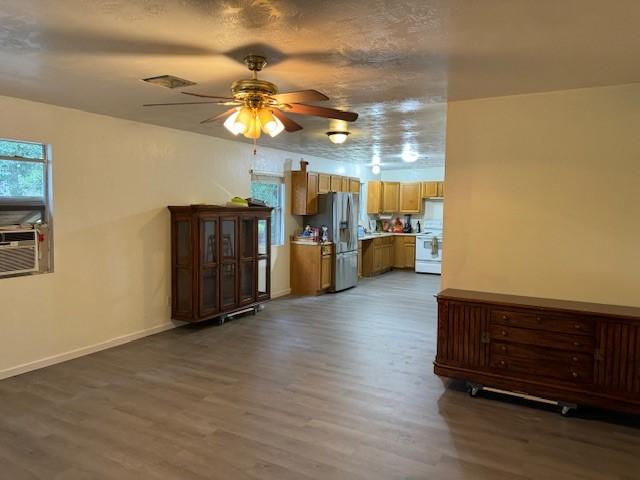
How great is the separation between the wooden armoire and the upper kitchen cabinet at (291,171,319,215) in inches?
57.8

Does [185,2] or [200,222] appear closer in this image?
[185,2]

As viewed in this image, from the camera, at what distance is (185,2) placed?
2090 mm

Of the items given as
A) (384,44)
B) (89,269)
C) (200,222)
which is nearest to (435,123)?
(384,44)

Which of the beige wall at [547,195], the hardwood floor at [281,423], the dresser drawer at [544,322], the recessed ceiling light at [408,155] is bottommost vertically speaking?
the hardwood floor at [281,423]

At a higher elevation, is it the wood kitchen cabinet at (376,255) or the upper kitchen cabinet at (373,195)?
the upper kitchen cabinet at (373,195)

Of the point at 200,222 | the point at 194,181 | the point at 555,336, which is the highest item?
the point at 194,181

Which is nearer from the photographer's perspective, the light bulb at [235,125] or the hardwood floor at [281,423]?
the hardwood floor at [281,423]

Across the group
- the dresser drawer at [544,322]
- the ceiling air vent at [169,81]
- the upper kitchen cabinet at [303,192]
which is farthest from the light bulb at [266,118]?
the upper kitchen cabinet at [303,192]

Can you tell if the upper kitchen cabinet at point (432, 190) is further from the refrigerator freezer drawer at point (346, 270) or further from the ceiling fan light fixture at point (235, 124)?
the ceiling fan light fixture at point (235, 124)

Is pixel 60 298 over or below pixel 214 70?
below

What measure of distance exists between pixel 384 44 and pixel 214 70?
4.00 feet

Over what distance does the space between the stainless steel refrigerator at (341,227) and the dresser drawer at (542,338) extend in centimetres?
446

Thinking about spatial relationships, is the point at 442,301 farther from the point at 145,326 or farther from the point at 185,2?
the point at 145,326

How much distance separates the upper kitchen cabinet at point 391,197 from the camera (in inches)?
429
